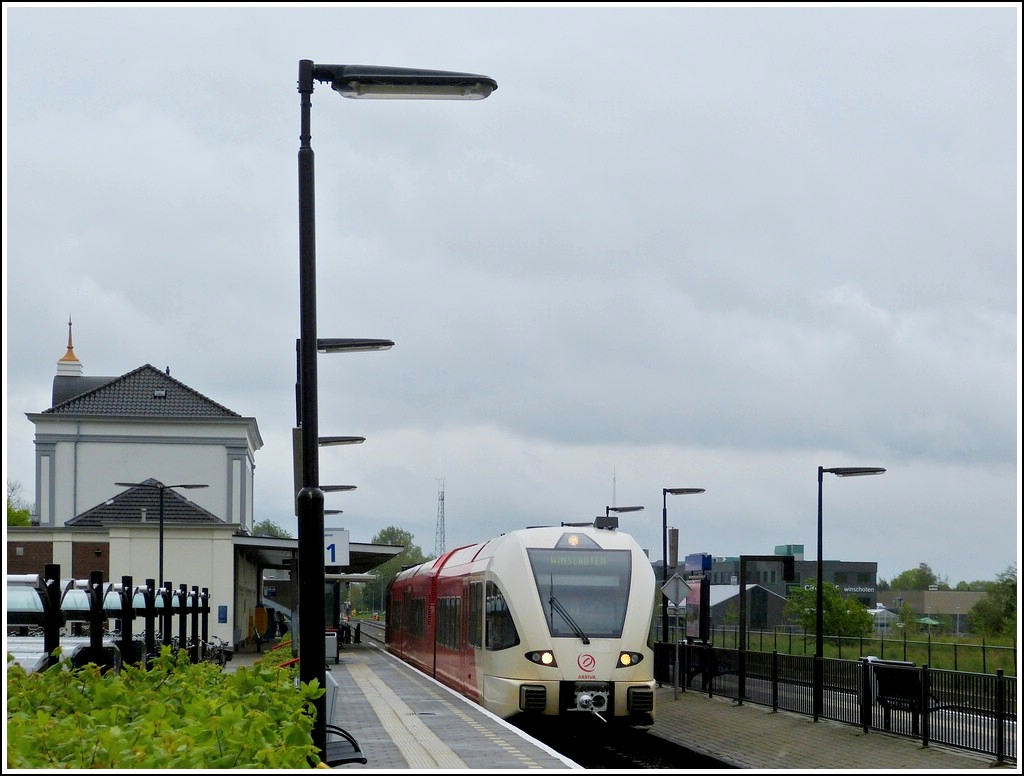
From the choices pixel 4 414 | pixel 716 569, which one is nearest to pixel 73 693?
pixel 4 414

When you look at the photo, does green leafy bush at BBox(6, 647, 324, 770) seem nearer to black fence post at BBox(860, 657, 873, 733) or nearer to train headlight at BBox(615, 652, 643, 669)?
train headlight at BBox(615, 652, 643, 669)

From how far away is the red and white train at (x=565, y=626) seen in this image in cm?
2031

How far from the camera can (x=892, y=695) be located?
2022cm

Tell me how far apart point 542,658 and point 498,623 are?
1.32 meters

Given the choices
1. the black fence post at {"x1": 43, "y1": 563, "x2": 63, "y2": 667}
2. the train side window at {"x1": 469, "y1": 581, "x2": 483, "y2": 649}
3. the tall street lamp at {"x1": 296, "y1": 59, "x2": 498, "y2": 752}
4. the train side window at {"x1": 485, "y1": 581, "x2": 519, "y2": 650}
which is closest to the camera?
the tall street lamp at {"x1": 296, "y1": 59, "x2": 498, "y2": 752}

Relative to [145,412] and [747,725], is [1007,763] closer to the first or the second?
[747,725]

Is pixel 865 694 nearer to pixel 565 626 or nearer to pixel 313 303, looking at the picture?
pixel 565 626

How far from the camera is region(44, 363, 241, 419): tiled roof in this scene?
6850cm

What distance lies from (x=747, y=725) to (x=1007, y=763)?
726cm

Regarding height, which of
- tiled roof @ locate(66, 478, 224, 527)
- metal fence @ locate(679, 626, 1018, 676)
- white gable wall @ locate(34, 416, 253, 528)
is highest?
white gable wall @ locate(34, 416, 253, 528)

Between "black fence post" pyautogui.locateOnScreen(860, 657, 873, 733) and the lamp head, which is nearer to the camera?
the lamp head

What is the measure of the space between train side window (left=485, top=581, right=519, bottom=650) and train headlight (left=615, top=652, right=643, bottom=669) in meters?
1.56

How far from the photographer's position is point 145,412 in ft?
226

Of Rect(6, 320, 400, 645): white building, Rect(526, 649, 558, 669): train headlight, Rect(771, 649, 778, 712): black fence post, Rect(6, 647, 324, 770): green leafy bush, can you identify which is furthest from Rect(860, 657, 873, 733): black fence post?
Rect(6, 320, 400, 645): white building
